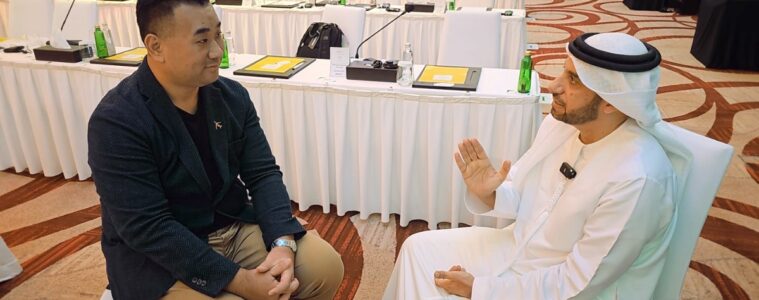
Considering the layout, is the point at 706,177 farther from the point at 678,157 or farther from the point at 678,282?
the point at 678,282

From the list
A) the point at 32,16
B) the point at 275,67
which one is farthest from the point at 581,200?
the point at 32,16

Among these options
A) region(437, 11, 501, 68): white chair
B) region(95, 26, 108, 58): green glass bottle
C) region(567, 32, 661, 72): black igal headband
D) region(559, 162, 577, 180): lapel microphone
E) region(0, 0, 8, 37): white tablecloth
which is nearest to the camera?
region(567, 32, 661, 72): black igal headband

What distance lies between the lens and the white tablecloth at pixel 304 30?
14.4 feet

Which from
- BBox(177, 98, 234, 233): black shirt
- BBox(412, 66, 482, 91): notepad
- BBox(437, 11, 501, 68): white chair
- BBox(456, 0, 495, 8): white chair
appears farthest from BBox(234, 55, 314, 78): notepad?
BBox(456, 0, 495, 8): white chair

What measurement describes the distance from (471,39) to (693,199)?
2446mm

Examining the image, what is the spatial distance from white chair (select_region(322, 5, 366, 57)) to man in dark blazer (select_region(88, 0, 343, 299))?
225 cm

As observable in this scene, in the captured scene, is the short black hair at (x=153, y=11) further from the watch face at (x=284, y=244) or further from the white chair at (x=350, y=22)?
the white chair at (x=350, y=22)

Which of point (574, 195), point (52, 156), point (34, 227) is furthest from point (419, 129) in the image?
point (52, 156)

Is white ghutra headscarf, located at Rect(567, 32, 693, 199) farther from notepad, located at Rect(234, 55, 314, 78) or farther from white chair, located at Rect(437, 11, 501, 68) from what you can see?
white chair, located at Rect(437, 11, 501, 68)

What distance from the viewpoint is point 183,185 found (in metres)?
1.53

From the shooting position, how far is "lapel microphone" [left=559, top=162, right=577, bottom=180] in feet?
5.06

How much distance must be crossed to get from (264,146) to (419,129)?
1029 mm

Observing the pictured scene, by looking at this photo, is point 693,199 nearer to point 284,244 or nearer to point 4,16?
point 284,244

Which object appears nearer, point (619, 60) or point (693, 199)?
point (619, 60)
